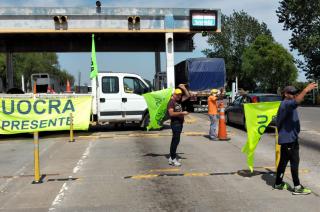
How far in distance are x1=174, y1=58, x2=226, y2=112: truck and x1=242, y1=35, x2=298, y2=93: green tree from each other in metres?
47.0

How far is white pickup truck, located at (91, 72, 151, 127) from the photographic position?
17.8 metres

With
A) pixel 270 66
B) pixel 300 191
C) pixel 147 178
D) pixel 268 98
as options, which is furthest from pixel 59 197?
pixel 270 66

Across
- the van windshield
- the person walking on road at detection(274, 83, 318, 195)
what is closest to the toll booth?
the van windshield

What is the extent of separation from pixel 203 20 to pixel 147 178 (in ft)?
65.2

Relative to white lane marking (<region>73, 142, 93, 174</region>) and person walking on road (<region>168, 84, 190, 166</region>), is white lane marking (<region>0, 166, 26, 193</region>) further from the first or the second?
person walking on road (<region>168, 84, 190, 166</region>)

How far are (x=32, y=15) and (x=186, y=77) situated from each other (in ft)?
34.0

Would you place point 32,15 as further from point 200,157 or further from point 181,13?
point 200,157

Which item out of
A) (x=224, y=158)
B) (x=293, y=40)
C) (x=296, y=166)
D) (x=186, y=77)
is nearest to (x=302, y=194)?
(x=296, y=166)

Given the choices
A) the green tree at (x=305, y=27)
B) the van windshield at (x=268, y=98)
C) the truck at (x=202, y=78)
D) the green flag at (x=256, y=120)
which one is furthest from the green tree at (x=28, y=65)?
the green flag at (x=256, y=120)

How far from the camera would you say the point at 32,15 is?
26656 millimetres

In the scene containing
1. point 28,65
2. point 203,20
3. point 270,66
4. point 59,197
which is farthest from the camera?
point 28,65

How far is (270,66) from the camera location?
79625mm

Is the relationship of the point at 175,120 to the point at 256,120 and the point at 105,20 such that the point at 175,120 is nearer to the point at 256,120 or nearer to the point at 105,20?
the point at 256,120

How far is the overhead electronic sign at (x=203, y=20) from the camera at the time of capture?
27.5 m
